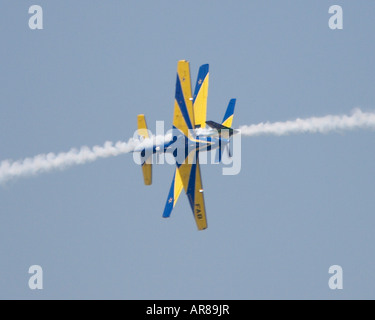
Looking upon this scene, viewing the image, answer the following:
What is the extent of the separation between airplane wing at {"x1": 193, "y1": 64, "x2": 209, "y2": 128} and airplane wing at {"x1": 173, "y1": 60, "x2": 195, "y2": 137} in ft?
7.60

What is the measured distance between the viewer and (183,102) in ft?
145

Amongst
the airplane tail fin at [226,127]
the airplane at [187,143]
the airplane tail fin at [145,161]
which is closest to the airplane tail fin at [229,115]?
the airplane tail fin at [226,127]

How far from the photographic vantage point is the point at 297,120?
1829 inches

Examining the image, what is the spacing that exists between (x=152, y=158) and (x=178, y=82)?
11.9 ft

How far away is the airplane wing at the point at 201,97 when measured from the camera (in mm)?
47125

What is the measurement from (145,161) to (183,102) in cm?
319

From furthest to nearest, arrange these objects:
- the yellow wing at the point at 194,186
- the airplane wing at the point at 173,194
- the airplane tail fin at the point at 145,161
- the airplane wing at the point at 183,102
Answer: the airplane wing at the point at 173,194, the yellow wing at the point at 194,186, the airplane tail fin at the point at 145,161, the airplane wing at the point at 183,102

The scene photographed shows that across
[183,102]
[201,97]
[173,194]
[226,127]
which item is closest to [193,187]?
[173,194]

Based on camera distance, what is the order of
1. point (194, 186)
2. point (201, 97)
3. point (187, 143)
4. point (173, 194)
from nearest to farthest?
point (187, 143)
point (194, 186)
point (173, 194)
point (201, 97)

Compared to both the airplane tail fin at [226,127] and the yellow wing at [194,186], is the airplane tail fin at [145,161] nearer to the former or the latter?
the yellow wing at [194,186]

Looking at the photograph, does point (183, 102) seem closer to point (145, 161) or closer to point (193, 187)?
point (145, 161)

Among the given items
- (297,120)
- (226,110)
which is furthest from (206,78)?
(297,120)

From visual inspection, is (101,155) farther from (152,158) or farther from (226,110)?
(226,110)

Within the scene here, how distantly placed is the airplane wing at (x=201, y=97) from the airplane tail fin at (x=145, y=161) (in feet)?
10.2
